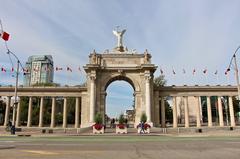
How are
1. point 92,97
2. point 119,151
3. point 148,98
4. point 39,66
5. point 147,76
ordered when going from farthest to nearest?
point 39,66 → point 147,76 → point 92,97 → point 148,98 → point 119,151

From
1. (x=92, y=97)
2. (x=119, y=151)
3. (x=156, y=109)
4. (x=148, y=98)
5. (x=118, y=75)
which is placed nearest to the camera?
(x=119, y=151)

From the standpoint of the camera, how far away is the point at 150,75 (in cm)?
5862

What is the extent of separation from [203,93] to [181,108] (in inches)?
1643

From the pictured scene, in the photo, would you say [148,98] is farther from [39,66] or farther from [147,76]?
[39,66]

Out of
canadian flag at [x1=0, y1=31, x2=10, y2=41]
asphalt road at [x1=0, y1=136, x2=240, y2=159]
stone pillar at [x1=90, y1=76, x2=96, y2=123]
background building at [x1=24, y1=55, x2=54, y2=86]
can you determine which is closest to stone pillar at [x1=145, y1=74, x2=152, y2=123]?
stone pillar at [x1=90, y1=76, x2=96, y2=123]

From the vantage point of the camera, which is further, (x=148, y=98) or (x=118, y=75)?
(x=118, y=75)

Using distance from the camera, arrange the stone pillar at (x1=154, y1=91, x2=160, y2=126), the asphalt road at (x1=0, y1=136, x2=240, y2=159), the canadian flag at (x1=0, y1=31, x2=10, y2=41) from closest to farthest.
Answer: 1. the asphalt road at (x1=0, y1=136, x2=240, y2=159)
2. the canadian flag at (x1=0, y1=31, x2=10, y2=41)
3. the stone pillar at (x1=154, y1=91, x2=160, y2=126)

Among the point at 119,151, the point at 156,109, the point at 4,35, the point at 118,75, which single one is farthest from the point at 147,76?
the point at 119,151

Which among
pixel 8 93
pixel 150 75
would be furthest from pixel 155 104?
pixel 8 93

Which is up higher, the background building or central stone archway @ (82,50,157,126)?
the background building

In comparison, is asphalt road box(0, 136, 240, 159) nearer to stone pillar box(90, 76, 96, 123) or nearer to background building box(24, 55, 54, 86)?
stone pillar box(90, 76, 96, 123)

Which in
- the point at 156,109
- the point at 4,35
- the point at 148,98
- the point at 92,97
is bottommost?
the point at 156,109

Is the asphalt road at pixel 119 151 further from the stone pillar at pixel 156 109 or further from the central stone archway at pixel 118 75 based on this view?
the stone pillar at pixel 156 109

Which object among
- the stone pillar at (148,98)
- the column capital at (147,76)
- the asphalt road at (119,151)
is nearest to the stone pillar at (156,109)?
the stone pillar at (148,98)
